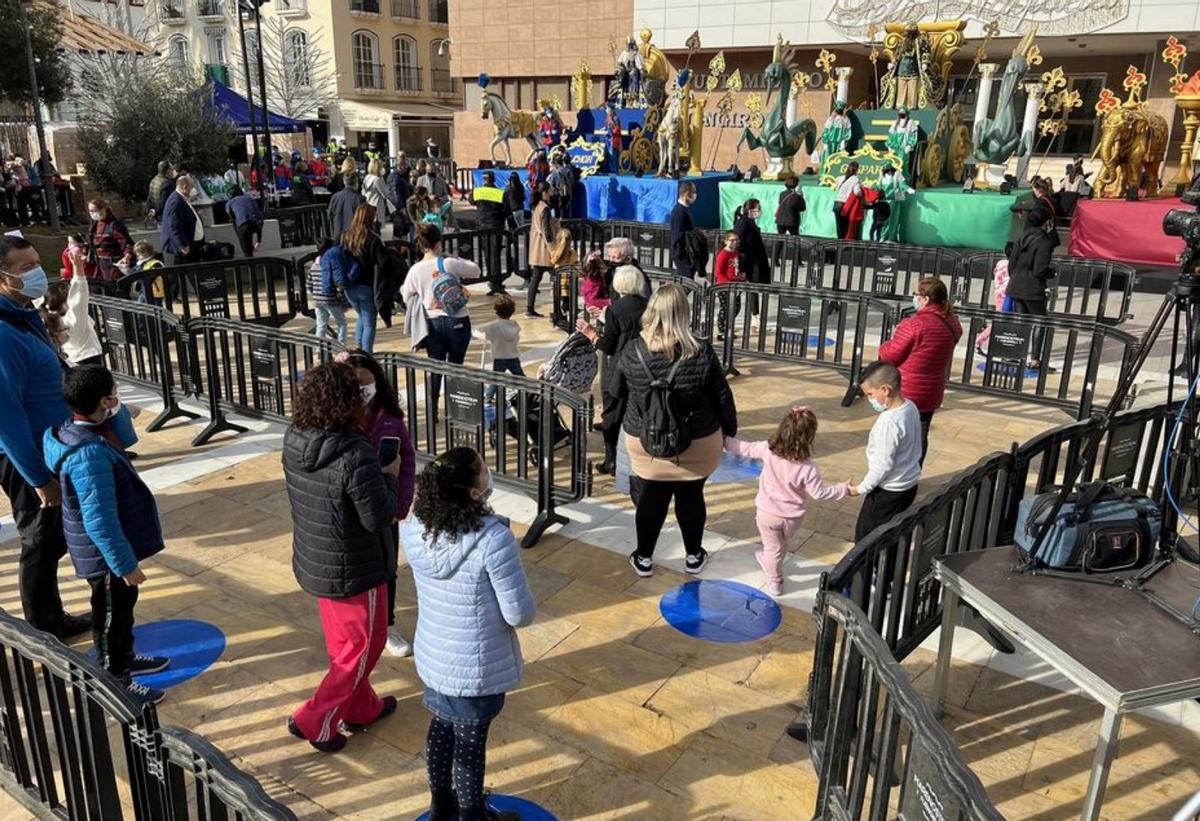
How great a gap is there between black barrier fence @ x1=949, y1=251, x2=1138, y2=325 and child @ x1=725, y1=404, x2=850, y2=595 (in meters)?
7.22

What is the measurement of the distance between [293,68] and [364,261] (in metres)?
45.2

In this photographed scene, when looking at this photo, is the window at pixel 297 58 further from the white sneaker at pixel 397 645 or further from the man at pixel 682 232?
the white sneaker at pixel 397 645

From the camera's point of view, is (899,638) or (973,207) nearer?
(899,638)

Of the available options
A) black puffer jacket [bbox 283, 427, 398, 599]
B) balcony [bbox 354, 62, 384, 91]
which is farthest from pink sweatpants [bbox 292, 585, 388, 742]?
balcony [bbox 354, 62, 384, 91]

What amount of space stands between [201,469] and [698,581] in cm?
451

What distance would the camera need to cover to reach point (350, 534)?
3.75m

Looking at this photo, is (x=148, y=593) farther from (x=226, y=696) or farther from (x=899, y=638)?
(x=899, y=638)

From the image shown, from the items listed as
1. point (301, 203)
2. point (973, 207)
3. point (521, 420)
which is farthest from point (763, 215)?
point (521, 420)

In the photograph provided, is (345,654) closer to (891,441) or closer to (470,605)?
(470,605)

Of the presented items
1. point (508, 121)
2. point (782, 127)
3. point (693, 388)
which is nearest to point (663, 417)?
point (693, 388)

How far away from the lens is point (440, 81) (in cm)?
5906

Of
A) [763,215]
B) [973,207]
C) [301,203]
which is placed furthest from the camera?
[301,203]

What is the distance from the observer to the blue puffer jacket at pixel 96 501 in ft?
13.0

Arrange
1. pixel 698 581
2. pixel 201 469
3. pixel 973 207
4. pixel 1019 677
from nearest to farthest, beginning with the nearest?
pixel 1019 677
pixel 698 581
pixel 201 469
pixel 973 207
